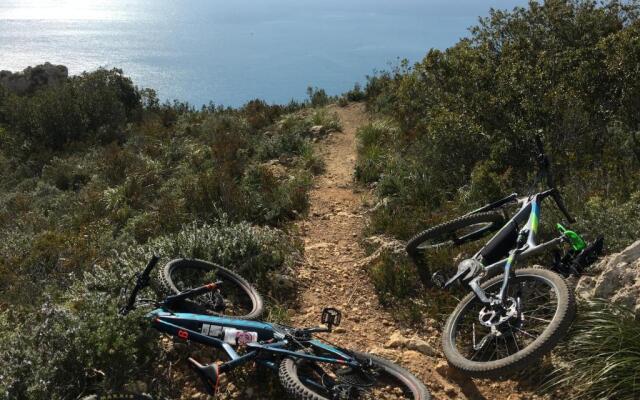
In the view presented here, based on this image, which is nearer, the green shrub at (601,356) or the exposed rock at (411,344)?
the green shrub at (601,356)

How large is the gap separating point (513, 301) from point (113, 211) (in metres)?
7.91

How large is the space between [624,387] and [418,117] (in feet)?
30.4

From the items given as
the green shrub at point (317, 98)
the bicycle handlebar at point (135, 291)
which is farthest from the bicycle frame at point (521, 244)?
the green shrub at point (317, 98)

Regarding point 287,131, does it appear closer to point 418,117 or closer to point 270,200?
point 418,117

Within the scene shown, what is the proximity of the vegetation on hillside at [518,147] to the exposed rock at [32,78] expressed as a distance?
74.7 feet

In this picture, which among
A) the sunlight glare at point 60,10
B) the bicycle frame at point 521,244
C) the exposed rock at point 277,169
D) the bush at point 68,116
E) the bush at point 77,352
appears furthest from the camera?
the sunlight glare at point 60,10

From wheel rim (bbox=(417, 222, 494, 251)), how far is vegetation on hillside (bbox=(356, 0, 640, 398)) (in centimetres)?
22

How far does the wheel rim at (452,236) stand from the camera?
6.03 metres

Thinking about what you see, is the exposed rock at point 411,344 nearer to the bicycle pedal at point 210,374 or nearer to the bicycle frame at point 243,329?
the bicycle frame at point 243,329

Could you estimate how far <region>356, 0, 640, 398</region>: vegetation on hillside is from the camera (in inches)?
236

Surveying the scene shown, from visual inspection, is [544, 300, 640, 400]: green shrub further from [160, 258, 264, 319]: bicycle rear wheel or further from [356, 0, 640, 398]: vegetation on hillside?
[160, 258, 264, 319]: bicycle rear wheel

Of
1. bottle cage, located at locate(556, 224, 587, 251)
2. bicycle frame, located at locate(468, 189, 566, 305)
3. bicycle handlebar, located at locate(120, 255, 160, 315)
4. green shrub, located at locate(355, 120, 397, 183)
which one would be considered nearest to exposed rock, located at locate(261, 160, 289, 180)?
green shrub, located at locate(355, 120, 397, 183)

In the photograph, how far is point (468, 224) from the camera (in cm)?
607

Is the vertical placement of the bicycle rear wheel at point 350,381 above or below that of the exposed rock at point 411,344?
above
